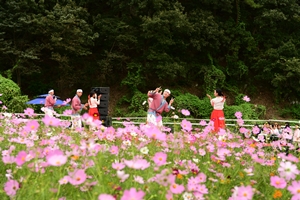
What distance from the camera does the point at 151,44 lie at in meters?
18.3

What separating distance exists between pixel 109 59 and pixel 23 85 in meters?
4.79

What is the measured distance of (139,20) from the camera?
18656 millimetres

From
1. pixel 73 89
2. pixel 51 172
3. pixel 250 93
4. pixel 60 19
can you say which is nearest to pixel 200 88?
pixel 250 93

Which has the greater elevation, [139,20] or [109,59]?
[139,20]

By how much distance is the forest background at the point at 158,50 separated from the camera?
1641 centimetres

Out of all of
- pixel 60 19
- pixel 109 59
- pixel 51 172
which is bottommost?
pixel 51 172

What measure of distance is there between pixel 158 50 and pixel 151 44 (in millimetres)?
988

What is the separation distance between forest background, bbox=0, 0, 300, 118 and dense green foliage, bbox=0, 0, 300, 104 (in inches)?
1.9

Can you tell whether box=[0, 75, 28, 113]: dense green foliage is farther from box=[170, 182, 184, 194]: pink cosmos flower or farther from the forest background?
box=[170, 182, 184, 194]: pink cosmos flower

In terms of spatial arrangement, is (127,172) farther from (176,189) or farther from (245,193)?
(245,193)

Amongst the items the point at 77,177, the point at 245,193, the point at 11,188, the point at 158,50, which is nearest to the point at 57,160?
the point at 77,177

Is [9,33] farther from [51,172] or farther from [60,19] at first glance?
[51,172]

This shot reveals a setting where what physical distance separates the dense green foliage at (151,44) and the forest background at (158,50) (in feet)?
0.16

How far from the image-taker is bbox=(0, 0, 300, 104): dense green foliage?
16359 mm
